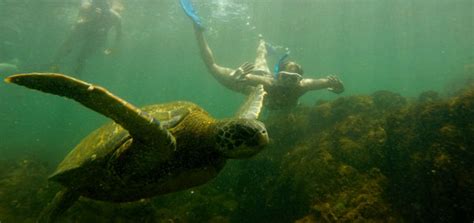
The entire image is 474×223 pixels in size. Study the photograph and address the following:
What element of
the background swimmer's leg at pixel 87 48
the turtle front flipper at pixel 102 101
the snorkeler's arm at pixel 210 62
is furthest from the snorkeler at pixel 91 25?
the turtle front flipper at pixel 102 101

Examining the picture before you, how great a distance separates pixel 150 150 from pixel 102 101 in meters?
0.76

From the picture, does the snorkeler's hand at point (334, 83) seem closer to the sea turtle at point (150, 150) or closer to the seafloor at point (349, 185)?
the seafloor at point (349, 185)

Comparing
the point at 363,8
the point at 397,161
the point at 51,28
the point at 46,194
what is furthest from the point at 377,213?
the point at 51,28

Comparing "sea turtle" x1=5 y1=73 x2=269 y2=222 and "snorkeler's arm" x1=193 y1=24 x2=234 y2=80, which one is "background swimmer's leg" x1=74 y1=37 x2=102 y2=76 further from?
"sea turtle" x1=5 y1=73 x2=269 y2=222

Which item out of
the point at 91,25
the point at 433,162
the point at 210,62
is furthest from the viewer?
the point at 91,25

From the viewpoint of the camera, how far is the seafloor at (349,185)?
374cm

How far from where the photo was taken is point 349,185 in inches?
163

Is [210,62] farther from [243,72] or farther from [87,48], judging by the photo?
[87,48]

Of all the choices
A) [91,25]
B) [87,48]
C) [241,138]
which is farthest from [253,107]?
[87,48]

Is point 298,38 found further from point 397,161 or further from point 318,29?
point 397,161

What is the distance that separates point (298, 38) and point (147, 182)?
115ft

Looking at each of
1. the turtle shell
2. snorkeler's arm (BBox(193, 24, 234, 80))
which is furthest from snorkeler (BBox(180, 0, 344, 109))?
the turtle shell

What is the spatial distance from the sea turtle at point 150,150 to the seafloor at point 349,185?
92 cm

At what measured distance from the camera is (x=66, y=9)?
22.1 meters
